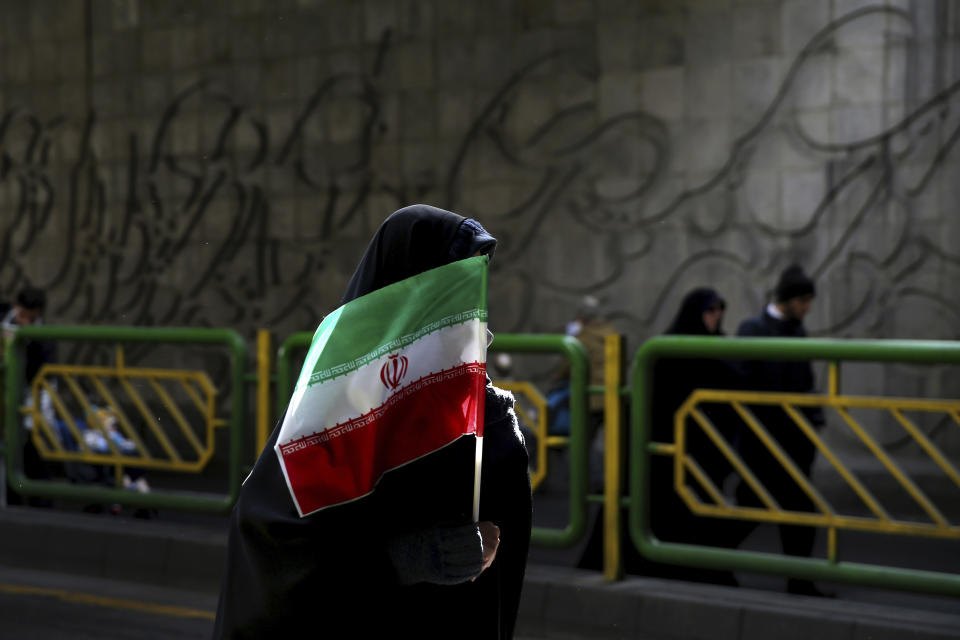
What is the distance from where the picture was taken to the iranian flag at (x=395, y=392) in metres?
2.36

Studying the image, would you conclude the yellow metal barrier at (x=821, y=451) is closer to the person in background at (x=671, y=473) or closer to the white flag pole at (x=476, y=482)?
the person in background at (x=671, y=473)

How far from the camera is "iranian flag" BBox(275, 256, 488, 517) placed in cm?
236

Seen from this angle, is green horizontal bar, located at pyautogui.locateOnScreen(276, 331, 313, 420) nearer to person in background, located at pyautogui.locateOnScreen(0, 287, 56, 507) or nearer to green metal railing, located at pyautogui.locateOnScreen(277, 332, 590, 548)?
green metal railing, located at pyautogui.locateOnScreen(277, 332, 590, 548)

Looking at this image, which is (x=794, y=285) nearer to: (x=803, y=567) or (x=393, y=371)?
(x=803, y=567)

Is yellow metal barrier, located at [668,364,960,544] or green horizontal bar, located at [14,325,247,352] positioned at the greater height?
green horizontal bar, located at [14,325,247,352]

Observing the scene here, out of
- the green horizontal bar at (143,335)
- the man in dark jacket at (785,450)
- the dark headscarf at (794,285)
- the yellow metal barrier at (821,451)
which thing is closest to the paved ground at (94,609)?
the green horizontal bar at (143,335)

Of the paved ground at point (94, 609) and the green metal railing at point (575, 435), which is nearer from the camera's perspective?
the paved ground at point (94, 609)

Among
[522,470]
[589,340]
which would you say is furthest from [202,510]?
[522,470]

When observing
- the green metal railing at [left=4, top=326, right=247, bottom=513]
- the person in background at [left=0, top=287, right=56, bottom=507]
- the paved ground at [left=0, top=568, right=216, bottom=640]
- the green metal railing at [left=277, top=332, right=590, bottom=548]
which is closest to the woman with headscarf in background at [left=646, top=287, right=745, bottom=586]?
the green metal railing at [left=277, top=332, right=590, bottom=548]

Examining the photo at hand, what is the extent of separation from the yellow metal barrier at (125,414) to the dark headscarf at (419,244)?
4671mm

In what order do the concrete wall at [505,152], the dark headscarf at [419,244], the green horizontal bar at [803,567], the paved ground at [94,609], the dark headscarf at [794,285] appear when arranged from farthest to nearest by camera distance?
the concrete wall at [505,152] < the dark headscarf at [794,285] < the paved ground at [94,609] < the green horizontal bar at [803,567] < the dark headscarf at [419,244]

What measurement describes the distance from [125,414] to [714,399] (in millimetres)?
3606

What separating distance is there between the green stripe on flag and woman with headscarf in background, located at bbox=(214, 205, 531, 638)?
0.21ft

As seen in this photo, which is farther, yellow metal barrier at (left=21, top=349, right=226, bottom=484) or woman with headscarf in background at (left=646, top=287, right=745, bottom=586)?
yellow metal barrier at (left=21, top=349, right=226, bottom=484)
